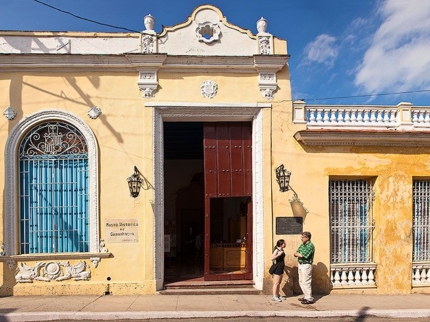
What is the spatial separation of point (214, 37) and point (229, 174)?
3.09 meters

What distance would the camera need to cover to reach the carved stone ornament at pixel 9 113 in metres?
7.87

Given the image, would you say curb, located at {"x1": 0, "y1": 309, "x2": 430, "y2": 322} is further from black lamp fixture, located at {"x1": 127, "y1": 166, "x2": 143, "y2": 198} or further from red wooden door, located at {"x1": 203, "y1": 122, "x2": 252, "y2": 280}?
black lamp fixture, located at {"x1": 127, "y1": 166, "x2": 143, "y2": 198}

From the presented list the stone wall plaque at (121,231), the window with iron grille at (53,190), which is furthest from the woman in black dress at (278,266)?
the window with iron grille at (53,190)

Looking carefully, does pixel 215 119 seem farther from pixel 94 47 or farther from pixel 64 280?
pixel 64 280

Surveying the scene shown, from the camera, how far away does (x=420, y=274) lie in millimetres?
8523

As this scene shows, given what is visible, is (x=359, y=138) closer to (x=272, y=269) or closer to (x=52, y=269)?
(x=272, y=269)

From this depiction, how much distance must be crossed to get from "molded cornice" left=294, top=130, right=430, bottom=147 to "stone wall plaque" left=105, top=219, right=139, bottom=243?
13.3ft

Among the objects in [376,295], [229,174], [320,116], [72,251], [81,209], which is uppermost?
[320,116]

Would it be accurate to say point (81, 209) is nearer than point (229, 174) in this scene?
Yes

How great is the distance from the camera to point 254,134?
8.54 m

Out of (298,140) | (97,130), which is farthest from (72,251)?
(298,140)

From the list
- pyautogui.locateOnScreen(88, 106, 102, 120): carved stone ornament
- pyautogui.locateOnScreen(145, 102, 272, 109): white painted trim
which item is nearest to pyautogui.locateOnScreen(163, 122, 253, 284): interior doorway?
pyautogui.locateOnScreen(145, 102, 272, 109): white painted trim

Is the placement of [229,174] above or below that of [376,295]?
above

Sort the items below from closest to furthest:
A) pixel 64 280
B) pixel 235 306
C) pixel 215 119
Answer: pixel 235 306 < pixel 64 280 < pixel 215 119
